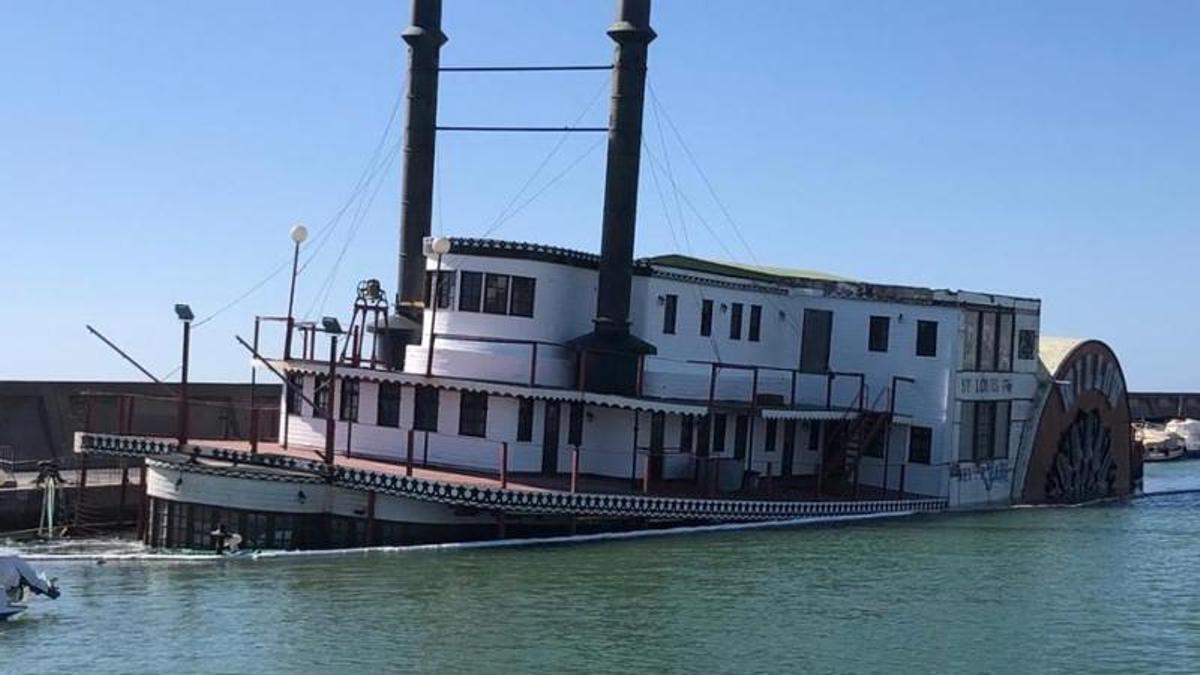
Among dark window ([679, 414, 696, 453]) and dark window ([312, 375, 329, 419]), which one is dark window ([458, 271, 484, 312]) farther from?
dark window ([679, 414, 696, 453])

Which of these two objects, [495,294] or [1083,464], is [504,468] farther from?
[1083,464]

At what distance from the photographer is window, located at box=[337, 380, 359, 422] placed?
2881 centimetres

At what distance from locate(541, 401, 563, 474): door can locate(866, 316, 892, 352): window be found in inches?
420

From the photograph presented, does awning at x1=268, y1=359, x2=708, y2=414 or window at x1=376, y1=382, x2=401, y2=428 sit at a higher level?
awning at x1=268, y1=359, x2=708, y2=414

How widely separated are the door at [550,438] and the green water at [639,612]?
8.55ft

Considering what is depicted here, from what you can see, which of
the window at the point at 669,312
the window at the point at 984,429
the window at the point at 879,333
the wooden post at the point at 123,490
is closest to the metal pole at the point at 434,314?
the window at the point at 669,312

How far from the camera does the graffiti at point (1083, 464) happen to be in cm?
4103

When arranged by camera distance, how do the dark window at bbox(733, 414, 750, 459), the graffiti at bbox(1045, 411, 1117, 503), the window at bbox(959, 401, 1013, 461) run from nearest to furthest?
the dark window at bbox(733, 414, 750, 459), the window at bbox(959, 401, 1013, 461), the graffiti at bbox(1045, 411, 1117, 503)

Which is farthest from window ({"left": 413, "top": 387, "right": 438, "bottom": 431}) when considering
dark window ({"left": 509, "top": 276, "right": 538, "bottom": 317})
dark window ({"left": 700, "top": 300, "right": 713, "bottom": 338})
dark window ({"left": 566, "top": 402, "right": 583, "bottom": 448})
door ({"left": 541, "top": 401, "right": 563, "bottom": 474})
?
dark window ({"left": 700, "top": 300, "right": 713, "bottom": 338})

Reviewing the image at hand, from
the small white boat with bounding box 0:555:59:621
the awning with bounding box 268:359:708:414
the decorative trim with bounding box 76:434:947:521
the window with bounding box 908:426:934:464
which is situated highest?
the awning with bounding box 268:359:708:414

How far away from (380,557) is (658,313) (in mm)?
9640

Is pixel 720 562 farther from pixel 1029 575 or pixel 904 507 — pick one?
pixel 904 507

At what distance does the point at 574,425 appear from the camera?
29.5 meters

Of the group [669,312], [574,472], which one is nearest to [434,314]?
[574,472]
